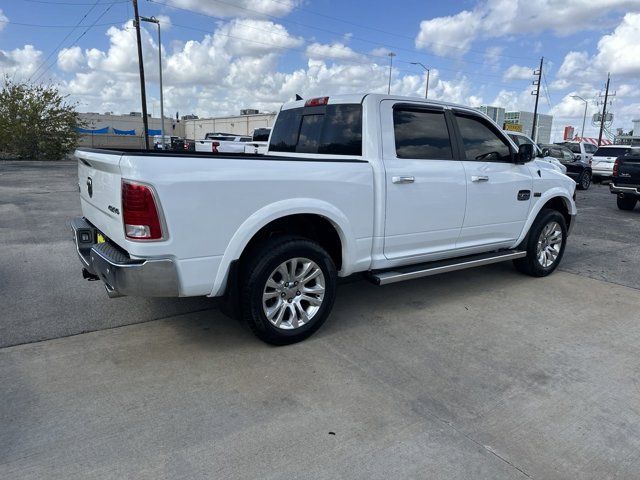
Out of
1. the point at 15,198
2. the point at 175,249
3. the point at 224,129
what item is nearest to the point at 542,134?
the point at 224,129

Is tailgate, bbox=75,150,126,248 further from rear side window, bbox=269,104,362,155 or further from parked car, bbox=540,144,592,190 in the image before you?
parked car, bbox=540,144,592,190

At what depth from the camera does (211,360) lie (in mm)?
3641

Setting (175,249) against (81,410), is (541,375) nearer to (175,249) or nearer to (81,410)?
(175,249)

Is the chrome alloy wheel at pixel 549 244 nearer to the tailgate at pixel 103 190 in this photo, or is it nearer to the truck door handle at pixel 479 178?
the truck door handle at pixel 479 178

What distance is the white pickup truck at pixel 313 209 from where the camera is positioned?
3.19m

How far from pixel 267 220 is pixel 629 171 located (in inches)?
464

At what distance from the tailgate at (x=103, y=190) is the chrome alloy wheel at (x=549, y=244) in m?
4.75

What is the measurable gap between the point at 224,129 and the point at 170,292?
7940cm

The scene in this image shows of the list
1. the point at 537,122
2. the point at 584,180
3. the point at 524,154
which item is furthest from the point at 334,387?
the point at 537,122

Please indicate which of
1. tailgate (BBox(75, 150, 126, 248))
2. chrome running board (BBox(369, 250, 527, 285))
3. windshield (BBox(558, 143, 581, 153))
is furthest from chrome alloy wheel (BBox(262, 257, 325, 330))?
windshield (BBox(558, 143, 581, 153))

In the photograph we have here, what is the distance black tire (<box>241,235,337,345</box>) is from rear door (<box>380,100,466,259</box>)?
72cm

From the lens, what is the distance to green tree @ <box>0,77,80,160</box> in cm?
2484

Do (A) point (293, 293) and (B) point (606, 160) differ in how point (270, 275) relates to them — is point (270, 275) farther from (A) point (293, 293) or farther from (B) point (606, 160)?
(B) point (606, 160)

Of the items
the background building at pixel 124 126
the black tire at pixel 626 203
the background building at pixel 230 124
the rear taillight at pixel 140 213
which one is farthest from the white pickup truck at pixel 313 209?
the background building at pixel 124 126
